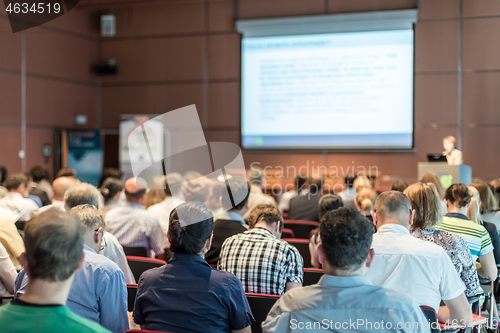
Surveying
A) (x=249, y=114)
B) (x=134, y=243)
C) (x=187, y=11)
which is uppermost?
(x=187, y=11)

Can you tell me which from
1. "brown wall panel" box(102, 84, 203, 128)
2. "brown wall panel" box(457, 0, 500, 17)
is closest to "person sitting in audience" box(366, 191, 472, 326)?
"brown wall panel" box(457, 0, 500, 17)

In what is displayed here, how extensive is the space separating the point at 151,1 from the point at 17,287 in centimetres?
890

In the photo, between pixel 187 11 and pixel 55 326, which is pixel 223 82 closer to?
pixel 187 11

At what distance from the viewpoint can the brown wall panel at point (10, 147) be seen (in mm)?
9109

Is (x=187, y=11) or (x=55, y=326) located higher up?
(x=187, y=11)

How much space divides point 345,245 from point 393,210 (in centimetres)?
100

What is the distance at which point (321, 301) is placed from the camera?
5.12 ft

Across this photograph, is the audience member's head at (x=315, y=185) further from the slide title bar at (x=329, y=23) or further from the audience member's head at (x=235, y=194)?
the slide title bar at (x=329, y=23)

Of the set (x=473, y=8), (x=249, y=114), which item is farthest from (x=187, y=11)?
(x=473, y=8)

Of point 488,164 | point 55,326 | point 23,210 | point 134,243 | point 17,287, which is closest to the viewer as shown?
point 55,326

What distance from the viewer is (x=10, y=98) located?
364 inches

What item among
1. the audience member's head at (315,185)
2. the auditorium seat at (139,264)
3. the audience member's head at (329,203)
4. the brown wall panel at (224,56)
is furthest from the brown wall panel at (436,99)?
the auditorium seat at (139,264)

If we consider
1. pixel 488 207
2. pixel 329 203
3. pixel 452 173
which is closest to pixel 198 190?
pixel 329 203

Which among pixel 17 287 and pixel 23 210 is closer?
pixel 17 287
